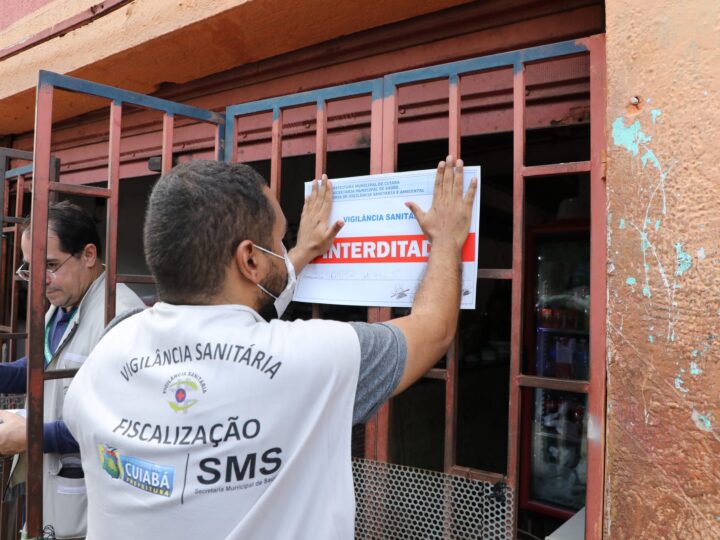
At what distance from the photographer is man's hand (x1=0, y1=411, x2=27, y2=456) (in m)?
1.68

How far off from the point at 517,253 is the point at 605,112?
40 cm

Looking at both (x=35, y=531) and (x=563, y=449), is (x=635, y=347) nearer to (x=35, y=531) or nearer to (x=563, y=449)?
(x=35, y=531)

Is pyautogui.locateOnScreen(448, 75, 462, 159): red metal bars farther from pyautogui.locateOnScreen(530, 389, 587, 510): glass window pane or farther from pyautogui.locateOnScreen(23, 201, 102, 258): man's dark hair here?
pyautogui.locateOnScreen(530, 389, 587, 510): glass window pane

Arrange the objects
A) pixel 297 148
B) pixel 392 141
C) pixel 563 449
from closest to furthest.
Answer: pixel 392 141
pixel 297 148
pixel 563 449

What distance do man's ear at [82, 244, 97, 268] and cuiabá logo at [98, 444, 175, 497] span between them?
3.66 ft

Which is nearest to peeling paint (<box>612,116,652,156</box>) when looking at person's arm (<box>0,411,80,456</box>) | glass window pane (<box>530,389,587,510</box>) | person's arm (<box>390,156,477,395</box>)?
person's arm (<box>390,156,477,395</box>)

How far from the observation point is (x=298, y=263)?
5.33 feet

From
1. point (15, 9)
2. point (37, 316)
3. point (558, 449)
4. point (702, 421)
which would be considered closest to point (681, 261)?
point (702, 421)

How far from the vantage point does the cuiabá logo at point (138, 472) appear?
106cm

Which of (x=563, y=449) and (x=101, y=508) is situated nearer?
(x=101, y=508)

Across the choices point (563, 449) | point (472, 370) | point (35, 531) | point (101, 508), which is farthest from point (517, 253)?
point (472, 370)

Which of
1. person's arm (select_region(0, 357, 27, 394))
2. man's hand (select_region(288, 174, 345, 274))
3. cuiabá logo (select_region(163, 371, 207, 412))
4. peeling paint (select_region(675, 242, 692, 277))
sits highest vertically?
man's hand (select_region(288, 174, 345, 274))

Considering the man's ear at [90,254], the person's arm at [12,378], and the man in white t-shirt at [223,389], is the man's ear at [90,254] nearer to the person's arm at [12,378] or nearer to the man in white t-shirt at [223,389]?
the person's arm at [12,378]

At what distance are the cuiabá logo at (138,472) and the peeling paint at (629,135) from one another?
4.00 ft
